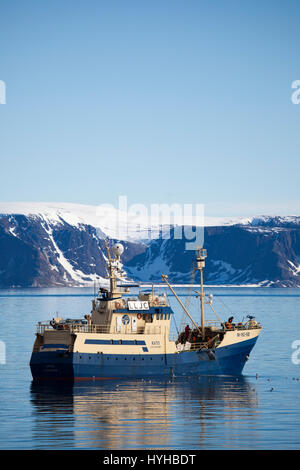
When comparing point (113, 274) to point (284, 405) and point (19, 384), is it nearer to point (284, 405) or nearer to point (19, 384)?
point (19, 384)

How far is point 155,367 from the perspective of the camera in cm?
7100

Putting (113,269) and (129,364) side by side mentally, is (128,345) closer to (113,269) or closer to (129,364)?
(129,364)

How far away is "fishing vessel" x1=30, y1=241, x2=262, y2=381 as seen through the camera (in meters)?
67.8

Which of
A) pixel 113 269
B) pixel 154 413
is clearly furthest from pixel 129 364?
pixel 154 413

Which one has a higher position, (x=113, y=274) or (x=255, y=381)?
(x=113, y=274)

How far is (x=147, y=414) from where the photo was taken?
55.4 meters

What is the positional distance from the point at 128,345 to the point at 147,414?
14390 mm

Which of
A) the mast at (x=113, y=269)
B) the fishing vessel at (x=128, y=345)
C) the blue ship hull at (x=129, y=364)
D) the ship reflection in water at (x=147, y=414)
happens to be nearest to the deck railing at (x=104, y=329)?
the fishing vessel at (x=128, y=345)

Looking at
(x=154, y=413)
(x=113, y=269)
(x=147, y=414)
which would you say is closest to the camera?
(x=147, y=414)
